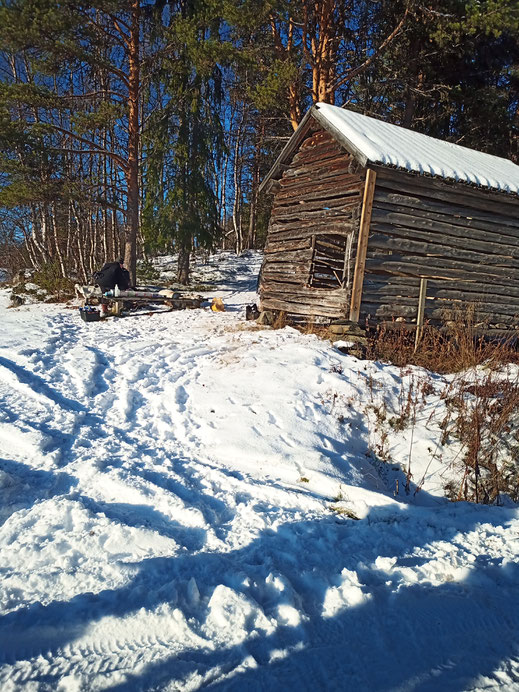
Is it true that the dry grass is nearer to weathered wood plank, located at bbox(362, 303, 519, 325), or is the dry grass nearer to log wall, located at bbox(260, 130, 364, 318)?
weathered wood plank, located at bbox(362, 303, 519, 325)

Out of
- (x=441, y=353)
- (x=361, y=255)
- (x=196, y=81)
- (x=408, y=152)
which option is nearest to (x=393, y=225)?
(x=361, y=255)

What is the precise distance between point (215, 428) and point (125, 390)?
5.30ft

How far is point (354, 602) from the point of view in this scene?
6.26 ft

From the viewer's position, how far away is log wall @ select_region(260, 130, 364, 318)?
26.7 ft

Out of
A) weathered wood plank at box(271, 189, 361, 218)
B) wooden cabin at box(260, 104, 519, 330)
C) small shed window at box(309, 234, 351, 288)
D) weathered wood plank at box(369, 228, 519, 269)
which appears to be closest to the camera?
wooden cabin at box(260, 104, 519, 330)

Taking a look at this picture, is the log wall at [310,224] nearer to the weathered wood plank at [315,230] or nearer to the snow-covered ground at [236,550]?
the weathered wood plank at [315,230]

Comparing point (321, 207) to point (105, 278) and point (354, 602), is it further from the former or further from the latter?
point (354, 602)

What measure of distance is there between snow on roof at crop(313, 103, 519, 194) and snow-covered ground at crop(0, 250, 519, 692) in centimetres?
505

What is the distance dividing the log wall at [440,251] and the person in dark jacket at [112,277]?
726cm

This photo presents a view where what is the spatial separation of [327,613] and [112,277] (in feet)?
35.9

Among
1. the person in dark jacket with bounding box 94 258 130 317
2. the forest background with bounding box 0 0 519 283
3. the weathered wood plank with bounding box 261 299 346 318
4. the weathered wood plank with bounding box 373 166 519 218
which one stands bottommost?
the weathered wood plank with bounding box 261 299 346 318

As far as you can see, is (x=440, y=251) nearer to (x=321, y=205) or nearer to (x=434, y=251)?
(x=434, y=251)

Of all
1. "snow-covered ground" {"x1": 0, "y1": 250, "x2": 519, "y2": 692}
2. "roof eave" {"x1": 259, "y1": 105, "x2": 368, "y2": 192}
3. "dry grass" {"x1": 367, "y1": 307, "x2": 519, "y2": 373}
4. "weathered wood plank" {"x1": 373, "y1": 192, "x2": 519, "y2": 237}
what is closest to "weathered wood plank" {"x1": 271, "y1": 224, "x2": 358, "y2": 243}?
"weathered wood plank" {"x1": 373, "y1": 192, "x2": 519, "y2": 237}

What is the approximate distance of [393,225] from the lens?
8078 millimetres
